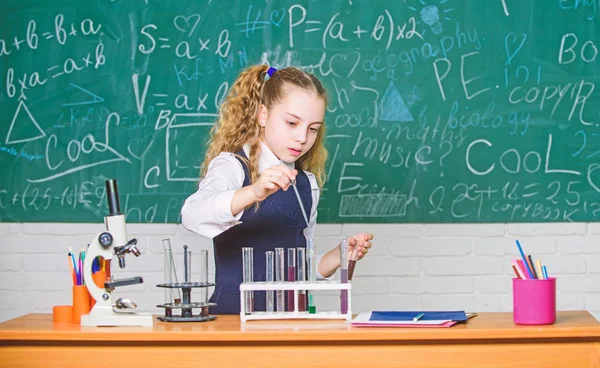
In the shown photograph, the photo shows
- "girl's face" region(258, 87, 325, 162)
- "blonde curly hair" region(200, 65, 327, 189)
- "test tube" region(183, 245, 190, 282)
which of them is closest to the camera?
"test tube" region(183, 245, 190, 282)

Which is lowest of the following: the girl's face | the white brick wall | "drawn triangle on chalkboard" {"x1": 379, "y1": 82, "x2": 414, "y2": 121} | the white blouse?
the white brick wall

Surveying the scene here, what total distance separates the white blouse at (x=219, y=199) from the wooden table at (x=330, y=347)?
1.27 feet

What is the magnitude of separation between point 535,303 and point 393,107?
1.77 m

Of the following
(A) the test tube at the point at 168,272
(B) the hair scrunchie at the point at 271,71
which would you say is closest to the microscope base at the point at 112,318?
(A) the test tube at the point at 168,272

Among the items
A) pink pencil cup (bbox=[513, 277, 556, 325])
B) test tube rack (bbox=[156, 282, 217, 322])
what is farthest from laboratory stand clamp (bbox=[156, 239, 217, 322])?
pink pencil cup (bbox=[513, 277, 556, 325])

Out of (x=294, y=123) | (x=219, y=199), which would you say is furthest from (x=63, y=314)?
(x=294, y=123)

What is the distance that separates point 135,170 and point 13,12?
2.80 ft

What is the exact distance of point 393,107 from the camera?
11.2 feet

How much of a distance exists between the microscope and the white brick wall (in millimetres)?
1564

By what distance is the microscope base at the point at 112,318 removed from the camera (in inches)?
70.5

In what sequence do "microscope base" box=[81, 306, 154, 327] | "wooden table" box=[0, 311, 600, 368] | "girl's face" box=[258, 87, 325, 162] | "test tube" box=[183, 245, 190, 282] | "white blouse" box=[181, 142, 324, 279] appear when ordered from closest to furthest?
"wooden table" box=[0, 311, 600, 368]
"microscope base" box=[81, 306, 154, 327]
"test tube" box=[183, 245, 190, 282]
"white blouse" box=[181, 142, 324, 279]
"girl's face" box=[258, 87, 325, 162]

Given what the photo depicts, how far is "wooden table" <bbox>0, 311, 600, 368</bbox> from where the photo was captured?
168cm

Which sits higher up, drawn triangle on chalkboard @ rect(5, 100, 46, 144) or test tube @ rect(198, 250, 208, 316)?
drawn triangle on chalkboard @ rect(5, 100, 46, 144)

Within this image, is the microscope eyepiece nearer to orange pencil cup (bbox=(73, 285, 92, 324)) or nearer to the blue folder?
orange pencil cup (bbox=(73, 285, 92, 324))
